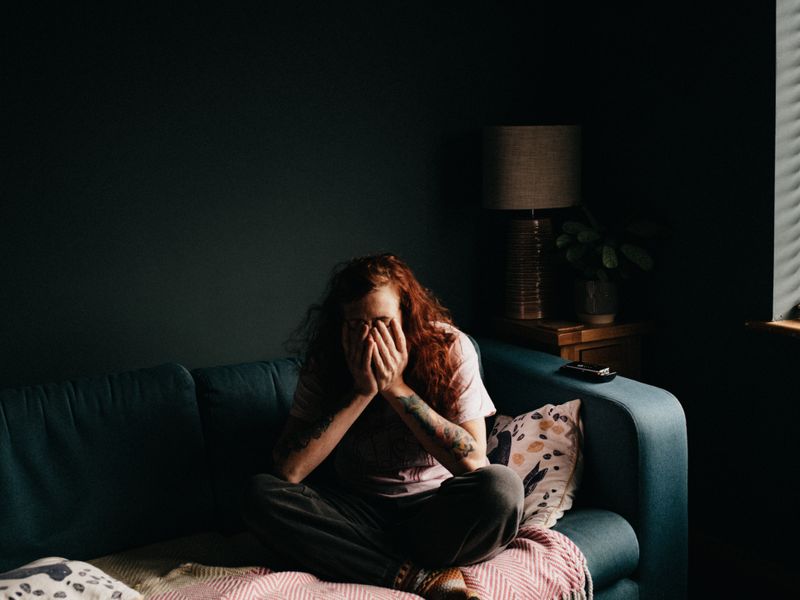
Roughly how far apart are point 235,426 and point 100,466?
1.16 ft

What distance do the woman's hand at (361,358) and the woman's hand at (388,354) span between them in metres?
0.01

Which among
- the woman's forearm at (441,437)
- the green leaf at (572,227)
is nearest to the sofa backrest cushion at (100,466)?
the woman's forearm at (441,437)

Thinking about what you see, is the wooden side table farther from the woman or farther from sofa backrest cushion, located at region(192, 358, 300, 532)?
sofa backrest cushion, located at region(192, 358, 300, 532)

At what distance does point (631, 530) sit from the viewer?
6.73ft

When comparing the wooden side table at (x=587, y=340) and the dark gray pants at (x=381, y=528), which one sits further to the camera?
the wooden side table at (x=587, y=340)

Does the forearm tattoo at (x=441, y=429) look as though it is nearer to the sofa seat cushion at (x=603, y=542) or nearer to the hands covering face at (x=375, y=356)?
the hands covering face at (x=375, y=356)

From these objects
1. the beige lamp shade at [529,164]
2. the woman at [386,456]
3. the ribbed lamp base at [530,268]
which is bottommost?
the woman at [386,456]

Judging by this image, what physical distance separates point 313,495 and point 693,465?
1427 millimetres

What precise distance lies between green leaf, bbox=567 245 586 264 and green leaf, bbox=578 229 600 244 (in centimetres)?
3

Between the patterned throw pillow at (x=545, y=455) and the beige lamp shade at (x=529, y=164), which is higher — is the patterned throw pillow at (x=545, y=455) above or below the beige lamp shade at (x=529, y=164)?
below

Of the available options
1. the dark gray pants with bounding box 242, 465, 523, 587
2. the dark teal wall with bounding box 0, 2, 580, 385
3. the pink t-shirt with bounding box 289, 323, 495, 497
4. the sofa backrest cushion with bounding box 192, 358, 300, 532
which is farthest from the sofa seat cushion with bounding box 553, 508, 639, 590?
the dark teal wall with bounding box 0, 2, 580, 385

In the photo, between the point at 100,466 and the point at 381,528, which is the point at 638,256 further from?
the point at 100,466

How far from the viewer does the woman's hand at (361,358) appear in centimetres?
197

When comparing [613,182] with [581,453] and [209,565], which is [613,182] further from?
[209,565]
